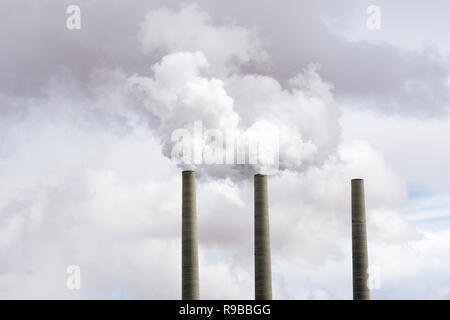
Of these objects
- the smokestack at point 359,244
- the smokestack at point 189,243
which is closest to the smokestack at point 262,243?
the smokestack at point 189,243

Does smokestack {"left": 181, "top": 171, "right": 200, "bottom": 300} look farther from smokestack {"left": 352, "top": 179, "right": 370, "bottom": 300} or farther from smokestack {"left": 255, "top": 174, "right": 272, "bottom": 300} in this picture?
smokestack {"left": 352, "top": 179, "right": 370, "bottom": 300}

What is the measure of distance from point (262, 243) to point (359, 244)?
17.3 feet

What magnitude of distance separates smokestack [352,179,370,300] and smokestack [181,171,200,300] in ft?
27.5

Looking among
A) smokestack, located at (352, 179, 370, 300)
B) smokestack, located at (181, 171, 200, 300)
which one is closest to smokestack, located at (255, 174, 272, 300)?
smokestack, located at (181, 171, 200, 300)

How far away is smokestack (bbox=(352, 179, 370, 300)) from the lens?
3788 cm

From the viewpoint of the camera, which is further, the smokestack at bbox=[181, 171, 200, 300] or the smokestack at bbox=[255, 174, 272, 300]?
the smokestack at bbox=[255, 174, 272, 300]

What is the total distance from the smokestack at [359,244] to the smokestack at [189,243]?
8379 millimetres

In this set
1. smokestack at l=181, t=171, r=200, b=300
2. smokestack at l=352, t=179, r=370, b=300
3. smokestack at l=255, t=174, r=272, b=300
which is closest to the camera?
smokestack at l=181, t=171, r=200, b=300

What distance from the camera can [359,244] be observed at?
38531 mm
